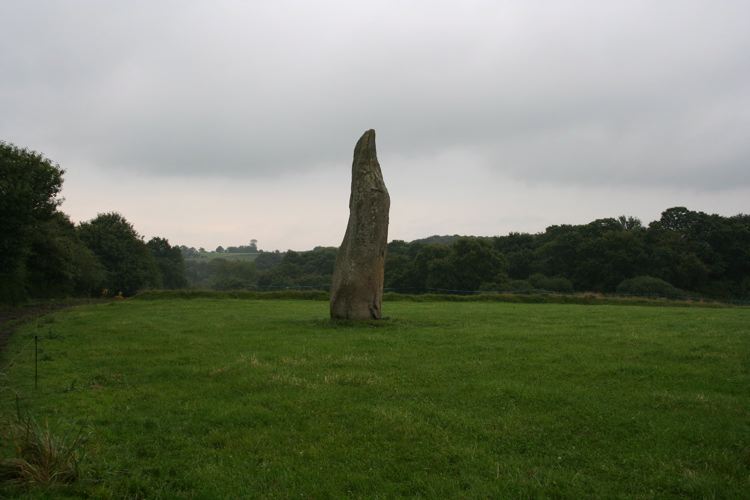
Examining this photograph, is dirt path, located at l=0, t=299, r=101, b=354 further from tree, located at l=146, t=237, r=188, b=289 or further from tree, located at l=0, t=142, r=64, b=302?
tree, located at l=146, t=237, r=188, b=289

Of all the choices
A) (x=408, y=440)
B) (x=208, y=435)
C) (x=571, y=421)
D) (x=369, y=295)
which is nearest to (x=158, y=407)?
(x=208, y=435)

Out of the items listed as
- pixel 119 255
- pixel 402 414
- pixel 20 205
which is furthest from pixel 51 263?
pixel 402 414

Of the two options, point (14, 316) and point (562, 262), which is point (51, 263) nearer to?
point (14, 316)

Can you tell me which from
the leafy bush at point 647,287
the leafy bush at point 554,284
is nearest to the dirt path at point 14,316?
the leafy bush at point 647,287

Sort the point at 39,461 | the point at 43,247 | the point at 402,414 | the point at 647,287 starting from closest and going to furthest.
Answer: the point at 39,461 → the point at 402,414 → the point at 43,247 → the point at 647,287

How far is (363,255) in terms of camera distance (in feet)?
68.0

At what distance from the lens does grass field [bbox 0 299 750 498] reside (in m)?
6.44

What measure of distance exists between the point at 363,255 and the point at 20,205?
22.6 m

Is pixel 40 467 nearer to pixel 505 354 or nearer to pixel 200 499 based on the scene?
pixel 200 499

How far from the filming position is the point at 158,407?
9.52 metres

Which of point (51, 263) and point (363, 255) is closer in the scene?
point (363, 255)

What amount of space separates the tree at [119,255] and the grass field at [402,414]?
2027 inches

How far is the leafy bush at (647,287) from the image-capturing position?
2175 inches

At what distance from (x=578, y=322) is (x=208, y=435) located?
16.2 m
